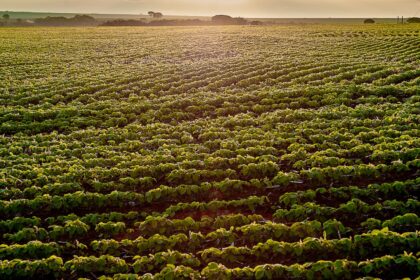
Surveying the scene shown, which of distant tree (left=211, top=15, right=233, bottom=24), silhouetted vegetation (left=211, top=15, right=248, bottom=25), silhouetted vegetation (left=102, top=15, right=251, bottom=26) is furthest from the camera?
distant tree (left=211, top=15, right=233, bottom=24)

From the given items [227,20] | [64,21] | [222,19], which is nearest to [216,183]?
[227,20]

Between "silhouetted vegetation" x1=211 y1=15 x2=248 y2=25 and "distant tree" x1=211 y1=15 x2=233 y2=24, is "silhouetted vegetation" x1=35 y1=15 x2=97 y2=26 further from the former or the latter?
"silhouetted vegetation" x1=211 y1=15 x2=248 y2=25

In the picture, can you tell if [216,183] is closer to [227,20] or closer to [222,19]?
[227,20]

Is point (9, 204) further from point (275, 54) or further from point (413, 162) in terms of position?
point (275, 54)

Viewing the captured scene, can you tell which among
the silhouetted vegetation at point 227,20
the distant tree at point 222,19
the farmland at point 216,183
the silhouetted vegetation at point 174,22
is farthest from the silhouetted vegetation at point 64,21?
the farmland at point 216,183

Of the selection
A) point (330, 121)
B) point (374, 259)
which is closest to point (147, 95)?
point (330, 121)

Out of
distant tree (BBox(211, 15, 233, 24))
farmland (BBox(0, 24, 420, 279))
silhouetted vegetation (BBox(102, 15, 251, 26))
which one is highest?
distant tree (BBox(211, 15, 233, 24))

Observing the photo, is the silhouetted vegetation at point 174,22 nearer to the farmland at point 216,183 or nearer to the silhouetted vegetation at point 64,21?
the silhouetted vegetation at point 64,21

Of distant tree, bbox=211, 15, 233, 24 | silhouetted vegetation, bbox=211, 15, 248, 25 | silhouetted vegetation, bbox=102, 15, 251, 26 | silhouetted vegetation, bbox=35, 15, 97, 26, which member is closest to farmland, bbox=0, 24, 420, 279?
silhouetted vegetation, bbox=102, 15, 251, 26

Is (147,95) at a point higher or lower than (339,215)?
higher
